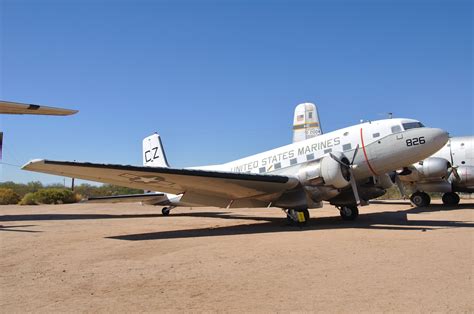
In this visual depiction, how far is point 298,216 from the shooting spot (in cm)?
1338

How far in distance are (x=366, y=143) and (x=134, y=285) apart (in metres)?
10.3

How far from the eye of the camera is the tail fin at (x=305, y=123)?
28216 millimetres

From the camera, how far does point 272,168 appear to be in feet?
50.3

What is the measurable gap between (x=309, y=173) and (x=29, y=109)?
14.9 m

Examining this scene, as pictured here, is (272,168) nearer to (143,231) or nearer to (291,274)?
(143,231)

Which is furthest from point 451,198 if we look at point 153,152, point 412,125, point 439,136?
point 153,152

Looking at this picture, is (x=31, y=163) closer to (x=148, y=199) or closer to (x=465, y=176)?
(x=148, y=199)

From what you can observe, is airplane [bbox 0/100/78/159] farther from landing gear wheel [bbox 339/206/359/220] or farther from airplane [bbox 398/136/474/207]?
airplane [bbox 398/136/474/207]

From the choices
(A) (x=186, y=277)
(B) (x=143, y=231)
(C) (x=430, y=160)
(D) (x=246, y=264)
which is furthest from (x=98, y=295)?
(C) (x=430, y=160)

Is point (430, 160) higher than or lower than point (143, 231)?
higher

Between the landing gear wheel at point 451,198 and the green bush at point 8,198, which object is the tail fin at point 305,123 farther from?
the green bush at point 8,198

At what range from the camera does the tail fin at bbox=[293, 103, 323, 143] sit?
2822cm

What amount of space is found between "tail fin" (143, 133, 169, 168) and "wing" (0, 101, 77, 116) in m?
4.78

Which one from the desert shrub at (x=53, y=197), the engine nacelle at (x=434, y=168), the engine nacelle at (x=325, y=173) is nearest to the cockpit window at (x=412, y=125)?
the engine nacelle at (x=325, y=173)
